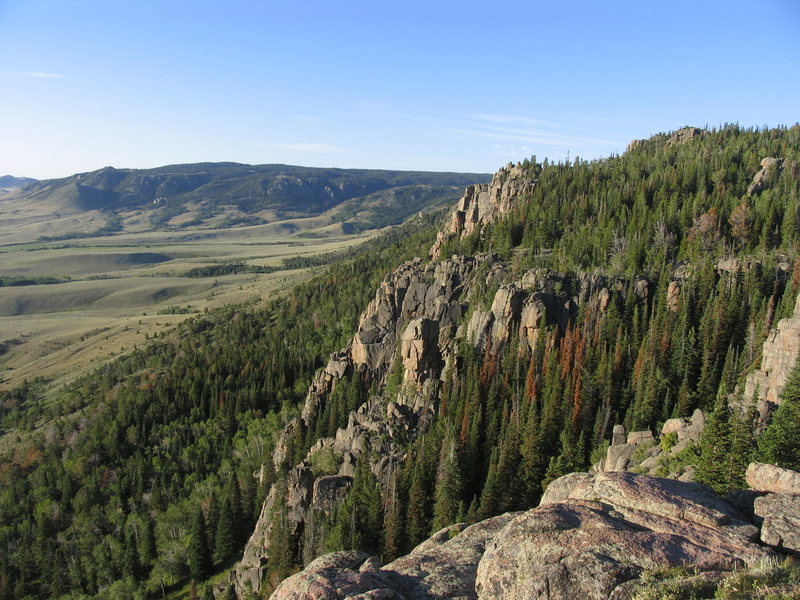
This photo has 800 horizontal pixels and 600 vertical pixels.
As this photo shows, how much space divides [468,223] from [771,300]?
95.0m

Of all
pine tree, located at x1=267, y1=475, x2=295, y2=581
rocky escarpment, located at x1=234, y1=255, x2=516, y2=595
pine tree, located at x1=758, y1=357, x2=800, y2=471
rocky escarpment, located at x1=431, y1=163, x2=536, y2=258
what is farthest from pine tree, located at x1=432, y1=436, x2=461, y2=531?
rocky escarpment, located at x1=431, y1=163, x2=536, y2=258

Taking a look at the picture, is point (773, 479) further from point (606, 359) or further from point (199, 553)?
point (199, 553)

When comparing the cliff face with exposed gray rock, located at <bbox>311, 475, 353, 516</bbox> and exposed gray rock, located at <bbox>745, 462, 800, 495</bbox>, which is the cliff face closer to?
exposed gray rock, located at <bbox>311, 475, 353, 516</bbox>

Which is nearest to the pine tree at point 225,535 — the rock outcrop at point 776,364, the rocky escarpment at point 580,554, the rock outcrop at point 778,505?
the rocky escarpment at point 580,554

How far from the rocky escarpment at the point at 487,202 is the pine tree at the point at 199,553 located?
95.6 meters

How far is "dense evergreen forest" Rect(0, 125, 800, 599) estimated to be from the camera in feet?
223

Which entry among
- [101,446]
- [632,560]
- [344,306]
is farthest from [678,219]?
[101,446]

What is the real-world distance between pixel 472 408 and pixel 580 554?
6698 centimetres

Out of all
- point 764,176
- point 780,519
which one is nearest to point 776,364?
point 780,519

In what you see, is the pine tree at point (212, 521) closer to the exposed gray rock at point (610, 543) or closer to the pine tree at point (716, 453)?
the pine tree at point (716, 453)

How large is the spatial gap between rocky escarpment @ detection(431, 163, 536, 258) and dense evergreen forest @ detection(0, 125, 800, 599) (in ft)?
27.9

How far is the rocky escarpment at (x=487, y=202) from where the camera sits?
161500 millimetres

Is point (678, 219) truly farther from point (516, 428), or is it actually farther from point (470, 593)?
point (470, 593)

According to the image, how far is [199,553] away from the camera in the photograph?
77875 mm
